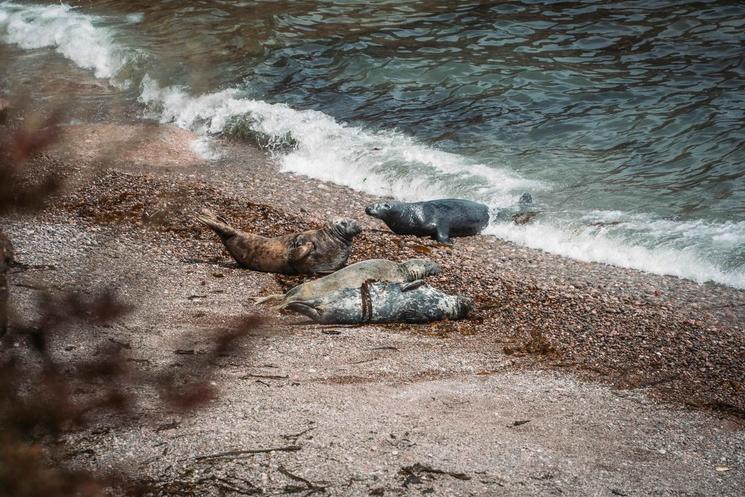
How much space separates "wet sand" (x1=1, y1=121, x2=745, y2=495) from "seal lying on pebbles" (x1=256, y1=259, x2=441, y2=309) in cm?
23

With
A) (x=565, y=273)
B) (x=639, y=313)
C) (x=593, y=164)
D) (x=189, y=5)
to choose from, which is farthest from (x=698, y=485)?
(x=189, y=5)

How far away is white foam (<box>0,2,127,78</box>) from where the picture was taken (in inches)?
623

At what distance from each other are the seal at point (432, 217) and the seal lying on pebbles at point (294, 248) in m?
1.59

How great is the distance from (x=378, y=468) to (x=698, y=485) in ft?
5.47

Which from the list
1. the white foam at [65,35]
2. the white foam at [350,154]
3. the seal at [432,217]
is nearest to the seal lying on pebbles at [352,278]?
the seal at [432,217]

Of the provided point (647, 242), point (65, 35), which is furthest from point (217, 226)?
point (65, 35)

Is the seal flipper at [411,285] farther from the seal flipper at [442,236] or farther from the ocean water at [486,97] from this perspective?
the ocean water at [486,97]

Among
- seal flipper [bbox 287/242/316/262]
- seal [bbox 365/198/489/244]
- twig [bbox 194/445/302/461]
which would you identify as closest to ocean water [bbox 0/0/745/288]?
seal [bbox 365/198/489/244]

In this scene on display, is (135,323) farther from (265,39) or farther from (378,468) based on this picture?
(265,39)

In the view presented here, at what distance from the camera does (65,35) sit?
1720 centimetres

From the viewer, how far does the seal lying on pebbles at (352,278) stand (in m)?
6.52

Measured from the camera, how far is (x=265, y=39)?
16328 millimetres

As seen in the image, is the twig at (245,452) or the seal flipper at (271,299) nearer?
the twig at (245,452)

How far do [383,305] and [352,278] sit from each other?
34cm
